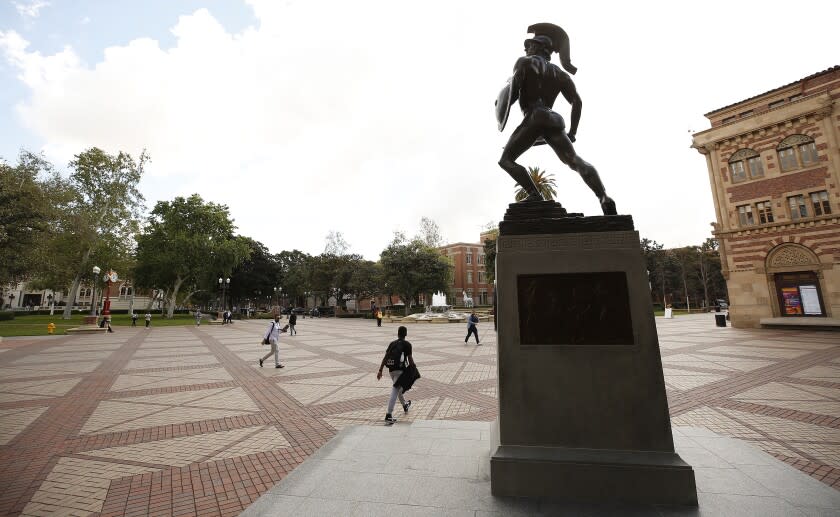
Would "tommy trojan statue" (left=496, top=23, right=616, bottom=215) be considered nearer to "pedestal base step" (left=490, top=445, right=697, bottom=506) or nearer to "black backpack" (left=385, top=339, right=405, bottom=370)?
"pedestal base step" (left=490, top=445, right=697, bottom=506)

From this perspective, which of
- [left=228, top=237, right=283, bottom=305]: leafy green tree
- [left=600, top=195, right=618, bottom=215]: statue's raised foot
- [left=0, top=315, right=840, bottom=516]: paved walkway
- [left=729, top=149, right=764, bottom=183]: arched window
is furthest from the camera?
[left=228, top=237, right=283, bottom=305]: leafy green tree

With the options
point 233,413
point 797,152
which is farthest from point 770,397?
point 797,152

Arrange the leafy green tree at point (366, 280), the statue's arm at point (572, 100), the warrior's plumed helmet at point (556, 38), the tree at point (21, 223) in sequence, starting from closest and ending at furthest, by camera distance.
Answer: the statue's arm at point (572, 100) → the warrior's plumed helmet at point (556, 38) → the tree at point (21, 223) → the leafy green tree at point (366, 280)

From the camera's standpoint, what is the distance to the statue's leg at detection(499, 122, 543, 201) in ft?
14.3

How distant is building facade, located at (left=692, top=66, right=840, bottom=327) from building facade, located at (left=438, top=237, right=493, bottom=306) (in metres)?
45.5

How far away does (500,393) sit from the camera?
3402 millimetres

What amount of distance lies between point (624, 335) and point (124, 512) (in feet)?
16.5

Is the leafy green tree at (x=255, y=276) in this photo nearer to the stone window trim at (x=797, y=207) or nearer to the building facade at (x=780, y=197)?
the building facade at (x=780, y=197)

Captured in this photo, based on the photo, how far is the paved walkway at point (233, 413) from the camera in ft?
12.5

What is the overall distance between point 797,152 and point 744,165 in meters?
2.28

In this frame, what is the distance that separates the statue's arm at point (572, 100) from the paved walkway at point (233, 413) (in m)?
4.60

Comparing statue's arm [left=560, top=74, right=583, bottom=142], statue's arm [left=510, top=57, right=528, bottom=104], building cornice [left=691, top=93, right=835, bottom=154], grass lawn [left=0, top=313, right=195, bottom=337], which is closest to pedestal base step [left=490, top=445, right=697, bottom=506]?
statue's arm [left=560, top=74, right=583, bottom=142]

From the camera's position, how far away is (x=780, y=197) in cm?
2053

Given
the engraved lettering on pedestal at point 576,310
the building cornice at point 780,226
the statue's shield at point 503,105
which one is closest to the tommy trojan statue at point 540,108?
the statue's shield at point 503,105
